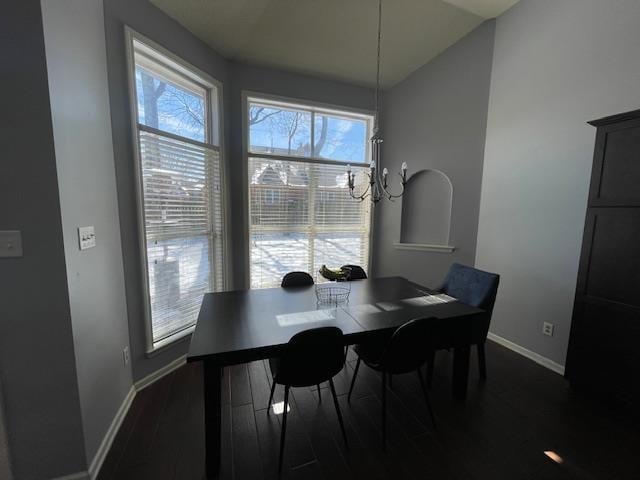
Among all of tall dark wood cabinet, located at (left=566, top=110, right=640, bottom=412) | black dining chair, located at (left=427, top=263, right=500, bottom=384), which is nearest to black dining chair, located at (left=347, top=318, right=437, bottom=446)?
black dining chair, located at (left=427, top=263, right=500, bottom=384)

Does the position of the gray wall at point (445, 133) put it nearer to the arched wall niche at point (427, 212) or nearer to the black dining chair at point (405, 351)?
the arched wall niche at point (427, 212)

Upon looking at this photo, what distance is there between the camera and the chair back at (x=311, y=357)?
1318mm

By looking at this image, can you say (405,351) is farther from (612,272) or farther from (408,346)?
(612,272)

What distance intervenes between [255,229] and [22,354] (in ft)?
7.88

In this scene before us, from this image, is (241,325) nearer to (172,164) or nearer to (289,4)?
(172,164)

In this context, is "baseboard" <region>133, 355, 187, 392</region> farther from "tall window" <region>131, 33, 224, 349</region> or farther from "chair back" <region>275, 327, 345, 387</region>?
"chair back" <region>275, 327, 345, 387</region>

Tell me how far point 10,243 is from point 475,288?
3011 millimetres

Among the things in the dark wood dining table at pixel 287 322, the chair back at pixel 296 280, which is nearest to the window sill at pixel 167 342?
the dark wood dining table at pixel 287 322

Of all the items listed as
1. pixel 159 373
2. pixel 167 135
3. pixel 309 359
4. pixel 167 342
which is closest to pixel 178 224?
pixel 167 135

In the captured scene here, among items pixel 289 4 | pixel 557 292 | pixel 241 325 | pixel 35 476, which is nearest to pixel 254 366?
pixel 241 325

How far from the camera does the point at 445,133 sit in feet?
10.6

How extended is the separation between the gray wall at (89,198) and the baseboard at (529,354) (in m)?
3.48

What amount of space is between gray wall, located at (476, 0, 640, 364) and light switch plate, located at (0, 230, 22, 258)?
3.64 meters

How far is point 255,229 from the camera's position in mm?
3451
